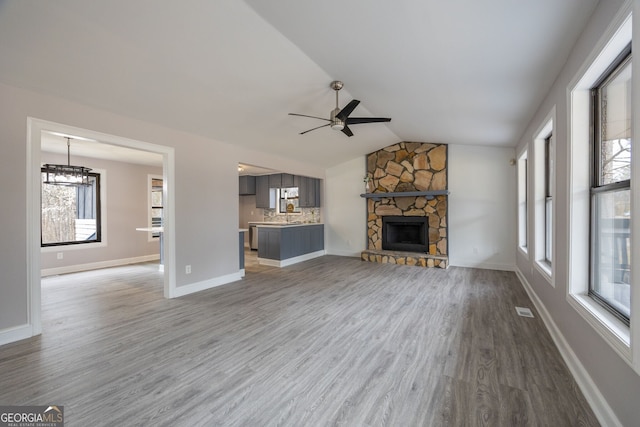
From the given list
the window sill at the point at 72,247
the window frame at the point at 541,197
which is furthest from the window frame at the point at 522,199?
the window sill at the point at 72,247

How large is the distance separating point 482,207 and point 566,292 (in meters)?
3.96

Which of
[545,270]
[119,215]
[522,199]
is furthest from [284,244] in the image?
[522,199]

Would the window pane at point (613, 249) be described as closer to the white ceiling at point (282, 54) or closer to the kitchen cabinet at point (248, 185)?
the white ceiling at point (282, 54)

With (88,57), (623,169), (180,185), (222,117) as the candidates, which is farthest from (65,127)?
(623,169)

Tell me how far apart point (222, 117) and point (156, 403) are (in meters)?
3.36

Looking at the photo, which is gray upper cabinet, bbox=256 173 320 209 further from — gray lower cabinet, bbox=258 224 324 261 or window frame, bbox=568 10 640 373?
window frame, bbox=568 10 640 373

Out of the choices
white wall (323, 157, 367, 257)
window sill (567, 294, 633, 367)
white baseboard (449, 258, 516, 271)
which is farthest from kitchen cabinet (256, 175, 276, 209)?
window sill (567, 294, 633, 367)

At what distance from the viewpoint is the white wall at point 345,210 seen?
7.45 metres

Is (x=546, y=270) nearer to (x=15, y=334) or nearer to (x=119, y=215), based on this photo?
(x=15, y=334)

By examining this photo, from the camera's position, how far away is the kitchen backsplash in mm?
8062

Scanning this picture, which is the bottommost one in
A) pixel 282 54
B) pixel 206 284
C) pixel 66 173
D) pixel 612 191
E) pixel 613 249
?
pixel 206 284

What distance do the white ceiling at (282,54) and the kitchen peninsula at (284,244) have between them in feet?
9.52

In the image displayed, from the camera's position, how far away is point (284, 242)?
6375 mm

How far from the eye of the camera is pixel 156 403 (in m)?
1.81
